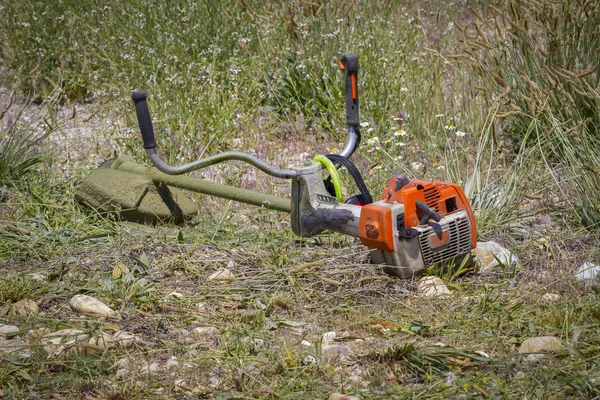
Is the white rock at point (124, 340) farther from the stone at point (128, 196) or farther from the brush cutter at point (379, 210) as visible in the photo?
the stone at point (128, 196)

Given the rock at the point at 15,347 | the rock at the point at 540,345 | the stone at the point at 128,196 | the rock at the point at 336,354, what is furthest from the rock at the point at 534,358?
the stone at the point at 128,196

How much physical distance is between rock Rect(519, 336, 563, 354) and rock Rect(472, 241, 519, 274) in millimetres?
734

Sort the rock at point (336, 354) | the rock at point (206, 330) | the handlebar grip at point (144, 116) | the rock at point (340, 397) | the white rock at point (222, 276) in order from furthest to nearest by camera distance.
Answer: the handlebar grip at point (144, 116) → the white rock at point (222, 276) → the rock at point (206, 330) → the rock at point (336, 354) → the rock at point (340, 397)

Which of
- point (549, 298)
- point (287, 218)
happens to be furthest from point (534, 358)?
point (287, 218)

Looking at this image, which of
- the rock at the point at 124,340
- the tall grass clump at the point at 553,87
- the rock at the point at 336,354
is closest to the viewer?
the rock at the point at 336,354

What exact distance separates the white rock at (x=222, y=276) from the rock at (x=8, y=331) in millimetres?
824

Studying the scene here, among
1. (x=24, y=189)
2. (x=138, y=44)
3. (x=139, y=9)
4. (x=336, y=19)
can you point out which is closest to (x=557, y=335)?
(x=24, y=189)

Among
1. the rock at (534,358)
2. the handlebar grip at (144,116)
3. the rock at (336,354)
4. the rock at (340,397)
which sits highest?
the handlebar grip at (144,116)

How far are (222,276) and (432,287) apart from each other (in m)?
0.88

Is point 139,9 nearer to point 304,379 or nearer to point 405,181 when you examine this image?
point 405,181

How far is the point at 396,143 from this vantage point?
476 cm

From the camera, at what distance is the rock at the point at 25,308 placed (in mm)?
3109

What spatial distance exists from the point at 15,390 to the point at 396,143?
2855mm

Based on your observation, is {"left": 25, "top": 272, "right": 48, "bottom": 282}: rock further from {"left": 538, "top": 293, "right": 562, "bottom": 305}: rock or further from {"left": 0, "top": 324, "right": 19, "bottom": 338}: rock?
{"left": 538, "top": 293, "right": 562, "bottom": 305}: rock
